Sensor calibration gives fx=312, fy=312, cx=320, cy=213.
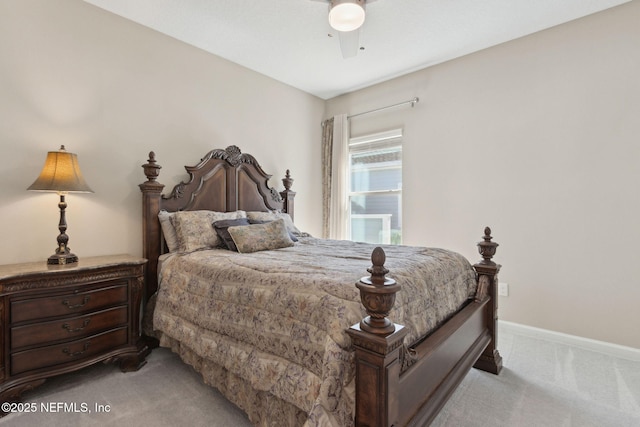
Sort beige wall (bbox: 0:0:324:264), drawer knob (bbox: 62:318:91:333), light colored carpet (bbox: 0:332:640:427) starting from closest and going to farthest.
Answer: light colored carpet (bbox: 0:332:640:427) < drawer knob (bbox: 62:318:91:333) < beige wall (bbox: 0:0:324:264)

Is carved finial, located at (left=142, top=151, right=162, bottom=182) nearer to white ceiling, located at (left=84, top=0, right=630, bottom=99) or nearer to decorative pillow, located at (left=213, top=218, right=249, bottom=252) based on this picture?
decorative pillow, located at (left=213, top=218, right=249, bottom=252)

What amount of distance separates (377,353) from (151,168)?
244 cm

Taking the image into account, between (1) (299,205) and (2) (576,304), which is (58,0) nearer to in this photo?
(1) (299,205)

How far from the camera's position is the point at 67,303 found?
1925 mm

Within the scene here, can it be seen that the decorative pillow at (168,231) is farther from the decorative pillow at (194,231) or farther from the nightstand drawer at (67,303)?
the nightstand drawer at (67,303)

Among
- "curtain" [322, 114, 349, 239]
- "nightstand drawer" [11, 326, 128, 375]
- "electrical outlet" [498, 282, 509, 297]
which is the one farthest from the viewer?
"curtain" [322, 114, 349, 239]

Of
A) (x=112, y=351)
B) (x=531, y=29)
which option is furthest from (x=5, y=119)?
(x=531, y=29)

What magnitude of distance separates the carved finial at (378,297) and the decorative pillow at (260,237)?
156cm

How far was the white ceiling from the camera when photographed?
250 centimetres

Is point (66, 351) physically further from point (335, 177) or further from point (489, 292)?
point (335, 177)

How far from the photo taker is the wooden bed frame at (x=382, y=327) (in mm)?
1064

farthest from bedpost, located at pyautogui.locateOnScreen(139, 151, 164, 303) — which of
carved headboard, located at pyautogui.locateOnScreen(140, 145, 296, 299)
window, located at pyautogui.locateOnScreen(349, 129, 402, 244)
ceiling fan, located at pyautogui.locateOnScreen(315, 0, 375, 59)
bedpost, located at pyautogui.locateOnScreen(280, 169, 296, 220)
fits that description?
window, located at pyautogui.locateOnScreen(349, 129, 402, 244)

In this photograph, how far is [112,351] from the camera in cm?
212

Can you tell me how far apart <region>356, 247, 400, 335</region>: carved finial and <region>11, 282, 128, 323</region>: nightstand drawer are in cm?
187
